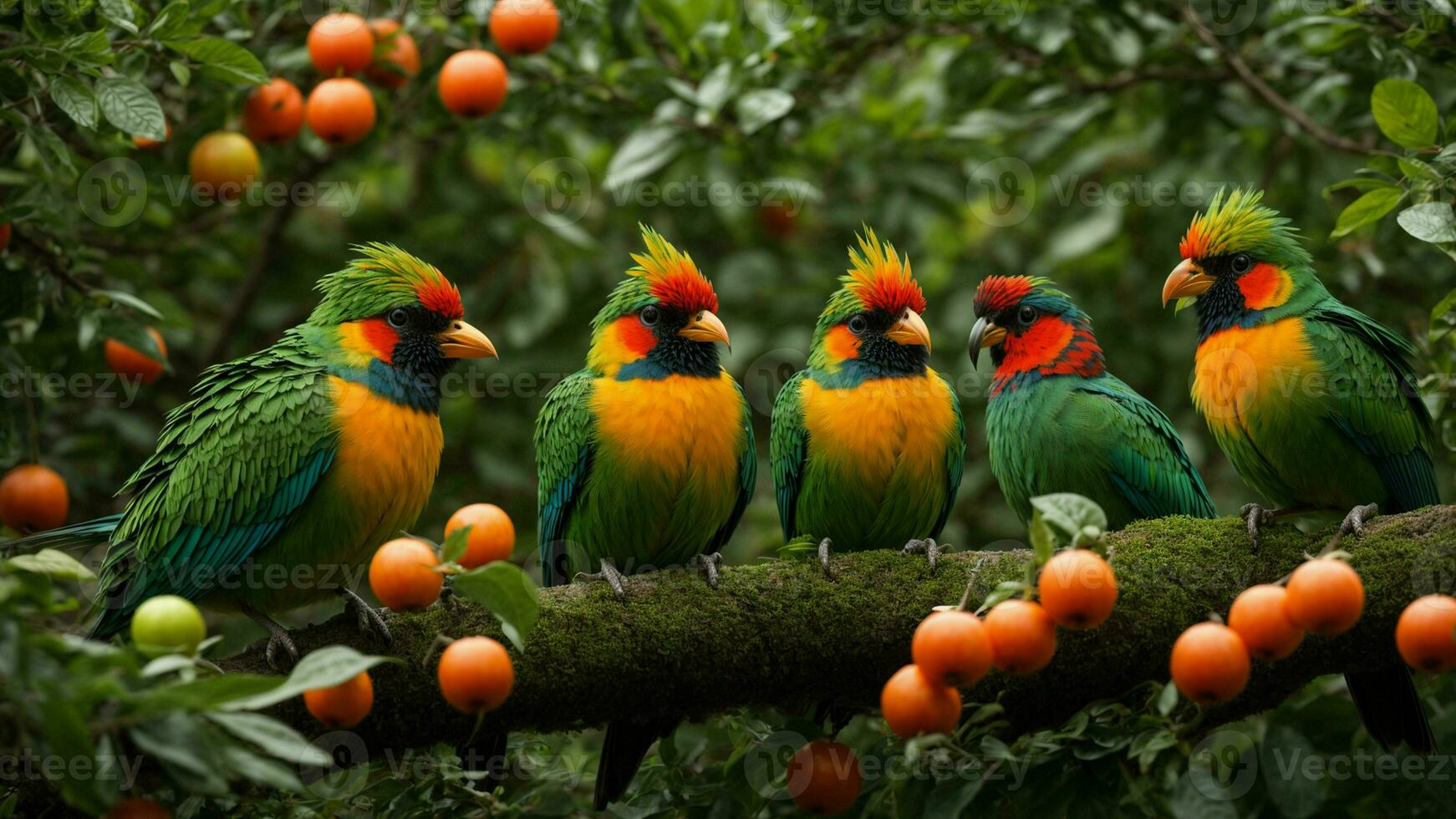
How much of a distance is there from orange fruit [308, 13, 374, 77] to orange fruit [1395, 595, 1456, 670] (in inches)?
173

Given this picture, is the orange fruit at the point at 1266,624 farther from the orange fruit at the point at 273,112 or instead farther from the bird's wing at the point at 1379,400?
the orange fruit at the point at 273,112

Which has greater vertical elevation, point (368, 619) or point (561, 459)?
point (368, 619)

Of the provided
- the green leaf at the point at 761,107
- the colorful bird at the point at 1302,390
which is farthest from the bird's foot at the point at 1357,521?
the green leaf at the point at 761,107

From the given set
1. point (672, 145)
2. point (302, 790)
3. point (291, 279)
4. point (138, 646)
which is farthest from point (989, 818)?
point (291, 279)

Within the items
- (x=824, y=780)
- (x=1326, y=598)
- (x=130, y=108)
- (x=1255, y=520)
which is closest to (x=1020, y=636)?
(x=1326, y=598)

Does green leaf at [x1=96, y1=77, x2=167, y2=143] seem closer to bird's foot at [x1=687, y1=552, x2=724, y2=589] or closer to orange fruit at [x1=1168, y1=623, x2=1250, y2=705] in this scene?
bird's foot at [x1=687, y1=552, x2=724, y2=589]

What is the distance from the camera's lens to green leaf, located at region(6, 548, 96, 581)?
318cm

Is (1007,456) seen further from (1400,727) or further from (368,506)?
(368,506)

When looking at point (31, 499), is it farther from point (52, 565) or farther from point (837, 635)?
point (837, 635)

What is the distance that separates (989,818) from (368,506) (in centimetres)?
225

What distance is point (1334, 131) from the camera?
6121 millimetres

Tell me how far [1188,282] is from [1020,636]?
2.34 metres

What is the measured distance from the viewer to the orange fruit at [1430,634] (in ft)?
10.7

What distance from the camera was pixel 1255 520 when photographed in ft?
14.2
